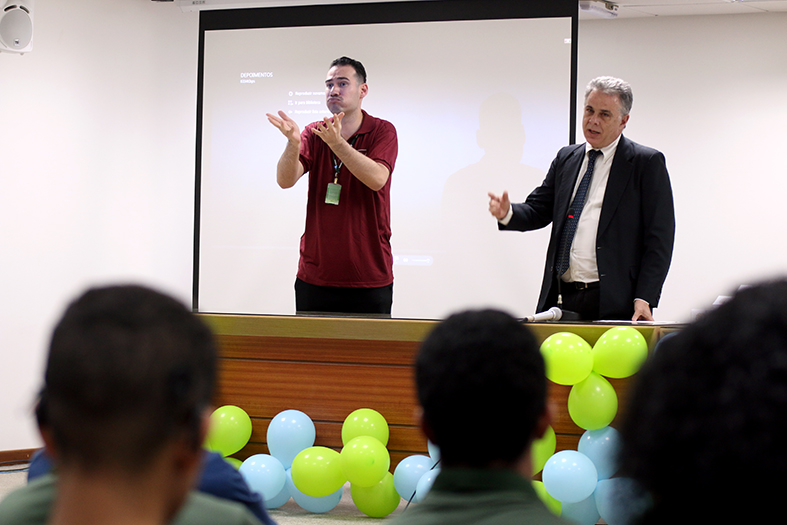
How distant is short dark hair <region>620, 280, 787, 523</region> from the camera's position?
1.26ft

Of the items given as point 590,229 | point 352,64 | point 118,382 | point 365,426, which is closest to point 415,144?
point 352,64

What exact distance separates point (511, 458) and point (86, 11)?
4.59 metres

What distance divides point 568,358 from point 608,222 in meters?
0.83

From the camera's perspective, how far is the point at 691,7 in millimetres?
4738

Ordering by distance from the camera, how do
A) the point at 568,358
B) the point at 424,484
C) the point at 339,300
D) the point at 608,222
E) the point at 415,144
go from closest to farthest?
the point at 568,358, the point at 424,484, the point at 608,222, the point at 339,300, the point at 415,144

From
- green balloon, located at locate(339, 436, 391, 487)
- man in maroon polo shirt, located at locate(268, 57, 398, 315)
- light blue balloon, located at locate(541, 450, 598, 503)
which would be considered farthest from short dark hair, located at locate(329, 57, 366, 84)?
light blue balloon, located at locate(541, 450, 598, 503)

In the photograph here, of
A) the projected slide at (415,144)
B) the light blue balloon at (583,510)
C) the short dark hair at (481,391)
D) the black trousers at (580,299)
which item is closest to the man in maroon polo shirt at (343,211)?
the black trousers at (580,299)

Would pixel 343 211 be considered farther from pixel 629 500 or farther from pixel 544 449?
pixel 629 500

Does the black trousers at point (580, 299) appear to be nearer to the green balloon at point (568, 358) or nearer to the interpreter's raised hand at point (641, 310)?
the interpreter's raised hand at point (641, 310)

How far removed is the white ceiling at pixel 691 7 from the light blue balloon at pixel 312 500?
365 centimetres

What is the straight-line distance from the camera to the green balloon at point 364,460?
239 cm

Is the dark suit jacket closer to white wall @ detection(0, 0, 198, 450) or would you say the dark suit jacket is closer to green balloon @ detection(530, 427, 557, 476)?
green balloon @ detection(530, 427, 557, 476)

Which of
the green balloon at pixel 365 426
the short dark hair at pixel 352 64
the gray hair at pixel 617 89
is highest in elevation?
the short dark hair at pixel 352 64

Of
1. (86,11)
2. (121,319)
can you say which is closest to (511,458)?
(121,319)
